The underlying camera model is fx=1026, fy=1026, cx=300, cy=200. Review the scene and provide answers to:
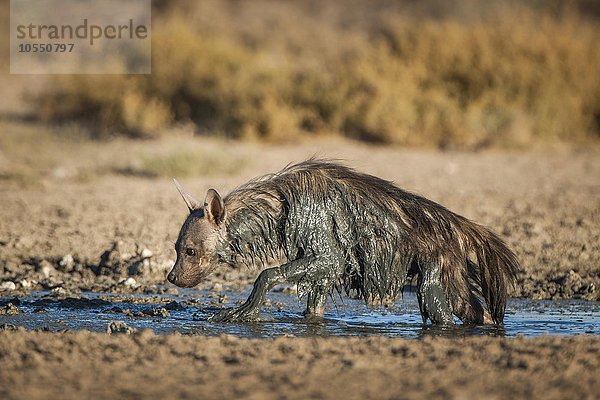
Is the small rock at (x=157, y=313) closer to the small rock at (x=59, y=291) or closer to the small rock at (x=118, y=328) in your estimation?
the small rock at (x=118, y=328)

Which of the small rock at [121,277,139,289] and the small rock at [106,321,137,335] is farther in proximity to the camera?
the small rock at [121,277,139,289]

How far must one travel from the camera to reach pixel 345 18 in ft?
117

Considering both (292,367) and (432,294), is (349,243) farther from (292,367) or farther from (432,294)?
(292,367)

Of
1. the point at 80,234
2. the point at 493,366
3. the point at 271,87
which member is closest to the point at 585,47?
the point at 271,87

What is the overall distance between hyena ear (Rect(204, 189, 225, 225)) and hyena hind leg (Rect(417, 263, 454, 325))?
155 centimetres

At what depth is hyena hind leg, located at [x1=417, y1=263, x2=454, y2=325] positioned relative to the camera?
753 centimetres

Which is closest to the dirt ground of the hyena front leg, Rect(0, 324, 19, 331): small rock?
Rect(0, 324, 19, 331): small rock

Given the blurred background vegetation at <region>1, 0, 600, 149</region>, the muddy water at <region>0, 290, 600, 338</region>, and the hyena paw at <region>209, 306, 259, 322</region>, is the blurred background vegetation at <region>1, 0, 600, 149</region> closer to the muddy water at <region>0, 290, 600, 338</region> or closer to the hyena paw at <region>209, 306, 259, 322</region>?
the muddy water at <region>0, 290, 600, 338</region>

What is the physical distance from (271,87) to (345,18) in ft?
59.2

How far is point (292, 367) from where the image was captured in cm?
593

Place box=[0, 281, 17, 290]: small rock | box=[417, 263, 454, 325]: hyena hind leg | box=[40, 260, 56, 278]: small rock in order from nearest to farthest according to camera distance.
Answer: box=[417, 263, 454, 325]: hyena hind leg
box=[0, 281, 17, 290]: small rock
box=[40, 260, 56, 278]: small rock

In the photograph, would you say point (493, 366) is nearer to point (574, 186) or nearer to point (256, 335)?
point (256, 335)

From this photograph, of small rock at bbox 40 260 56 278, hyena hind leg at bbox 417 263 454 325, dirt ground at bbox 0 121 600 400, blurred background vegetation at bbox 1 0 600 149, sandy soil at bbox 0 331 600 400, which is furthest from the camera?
blurred background vegetation at bbox 1 0 600 149

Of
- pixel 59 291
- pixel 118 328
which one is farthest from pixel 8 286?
pixel 118 328
